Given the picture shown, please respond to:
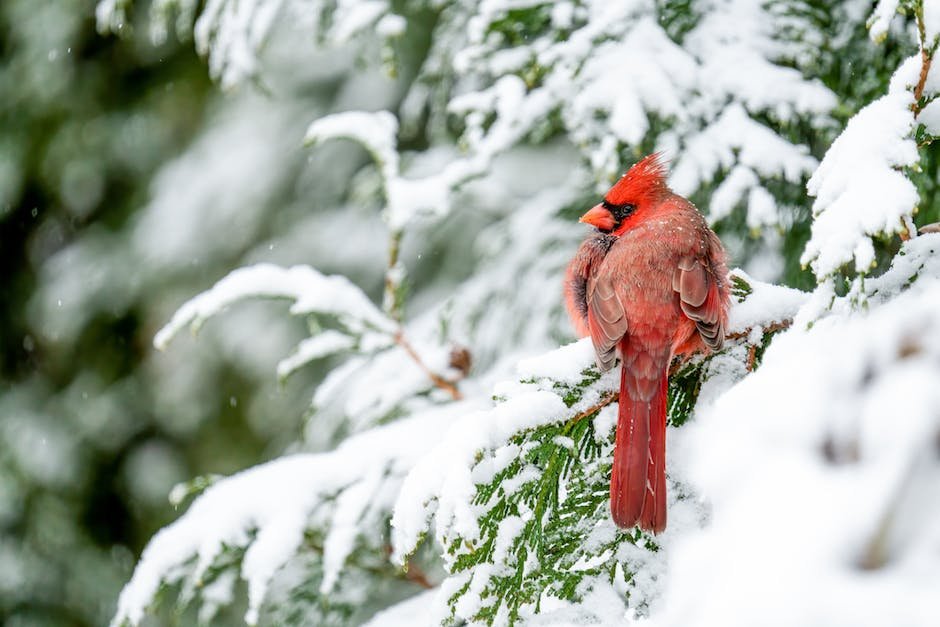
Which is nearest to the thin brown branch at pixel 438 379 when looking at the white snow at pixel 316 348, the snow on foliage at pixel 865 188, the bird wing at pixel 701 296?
the white snow at pixel 316 348

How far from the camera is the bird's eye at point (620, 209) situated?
191 cm

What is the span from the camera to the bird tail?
121 centimetres

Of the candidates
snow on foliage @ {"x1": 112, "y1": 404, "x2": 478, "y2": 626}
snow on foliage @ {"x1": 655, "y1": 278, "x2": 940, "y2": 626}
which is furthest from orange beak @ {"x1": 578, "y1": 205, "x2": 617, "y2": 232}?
snow on foliage @ {"x1": 655, "y1": 278, "x2": 940, "y2": 626}

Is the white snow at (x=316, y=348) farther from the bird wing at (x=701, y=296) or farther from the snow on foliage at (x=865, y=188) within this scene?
the snow on foliage at (x=865, y=188)

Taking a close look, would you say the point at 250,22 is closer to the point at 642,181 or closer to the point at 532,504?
the point at 642,181

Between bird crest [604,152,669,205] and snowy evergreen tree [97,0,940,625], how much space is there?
0.45ft

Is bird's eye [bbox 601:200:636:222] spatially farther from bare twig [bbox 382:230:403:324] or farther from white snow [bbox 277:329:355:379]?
white snow [bbox 277:329:355:379]

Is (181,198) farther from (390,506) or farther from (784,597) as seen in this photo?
(784,597)

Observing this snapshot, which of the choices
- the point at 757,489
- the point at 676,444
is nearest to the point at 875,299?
the point at 676,444

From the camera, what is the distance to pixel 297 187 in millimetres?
3717

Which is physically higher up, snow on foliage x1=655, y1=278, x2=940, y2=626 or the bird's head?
snow on foliage x1=655, y1=278, x2=940, y2=626

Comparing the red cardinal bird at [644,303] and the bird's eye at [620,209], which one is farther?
the bird's eye at [620,209]

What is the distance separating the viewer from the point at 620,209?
1936 millimetres

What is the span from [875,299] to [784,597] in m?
0.63
